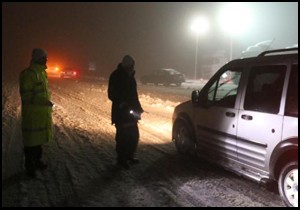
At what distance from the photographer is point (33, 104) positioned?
5.77m

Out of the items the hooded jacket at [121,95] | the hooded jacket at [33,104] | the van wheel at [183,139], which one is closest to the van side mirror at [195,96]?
the van wheel at [183,139]

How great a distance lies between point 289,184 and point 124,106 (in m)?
2.96

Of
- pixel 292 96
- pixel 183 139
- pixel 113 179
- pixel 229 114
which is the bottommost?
pixel 113 179

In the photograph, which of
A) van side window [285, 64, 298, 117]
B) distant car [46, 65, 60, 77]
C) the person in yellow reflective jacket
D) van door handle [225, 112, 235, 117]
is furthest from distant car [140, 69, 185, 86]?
van side window [285, 64, 298, 117]

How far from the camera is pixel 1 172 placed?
6.07 meters

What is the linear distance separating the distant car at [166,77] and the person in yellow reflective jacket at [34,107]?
2384cm

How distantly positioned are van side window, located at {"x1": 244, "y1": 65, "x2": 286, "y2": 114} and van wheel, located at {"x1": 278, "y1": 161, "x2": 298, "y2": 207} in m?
0.74

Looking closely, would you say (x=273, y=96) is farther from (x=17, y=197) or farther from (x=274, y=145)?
(x=17, y=197)

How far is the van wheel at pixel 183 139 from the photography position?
6.97 m

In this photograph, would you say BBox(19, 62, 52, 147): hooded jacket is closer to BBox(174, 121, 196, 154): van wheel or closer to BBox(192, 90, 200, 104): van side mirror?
BBox(192, 90, 200, 104): van side mirror

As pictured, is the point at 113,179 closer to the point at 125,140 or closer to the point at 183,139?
the point at 125,140

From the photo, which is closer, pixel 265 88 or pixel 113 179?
pixel 265 88

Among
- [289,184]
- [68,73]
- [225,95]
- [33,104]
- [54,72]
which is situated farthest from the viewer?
[54,72]

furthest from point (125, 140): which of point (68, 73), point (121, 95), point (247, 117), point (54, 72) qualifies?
point (54, 72)
